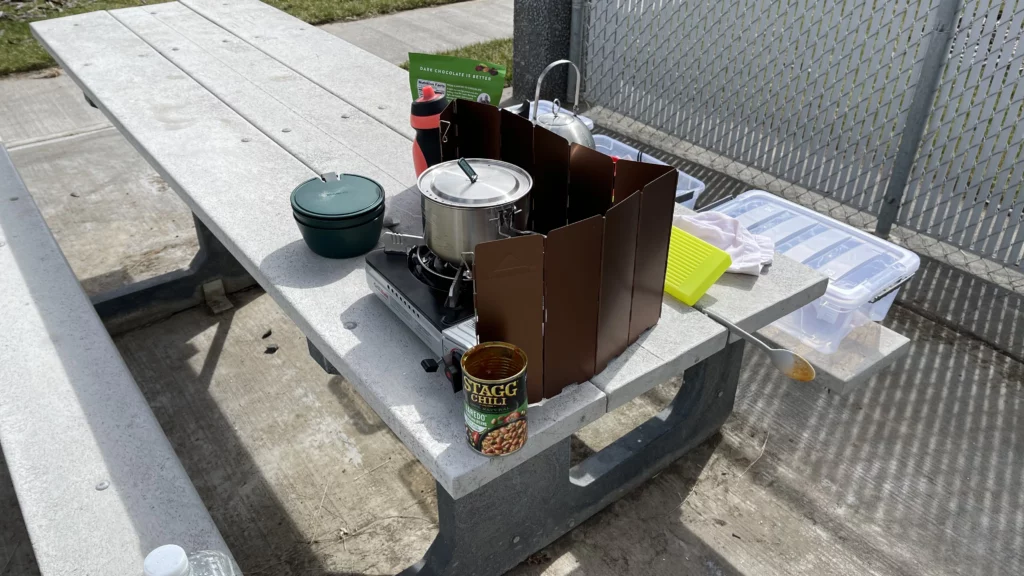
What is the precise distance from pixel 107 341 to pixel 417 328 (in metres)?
1.04

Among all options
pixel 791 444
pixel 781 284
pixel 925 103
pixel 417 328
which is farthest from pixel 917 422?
pixel 417 328

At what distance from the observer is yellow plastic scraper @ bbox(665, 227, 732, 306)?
1820 mm

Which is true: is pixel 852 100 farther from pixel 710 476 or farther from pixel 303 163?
pixel 303 163

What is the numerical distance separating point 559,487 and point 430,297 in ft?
2.66

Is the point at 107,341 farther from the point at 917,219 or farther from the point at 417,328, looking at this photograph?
the point at 917,219

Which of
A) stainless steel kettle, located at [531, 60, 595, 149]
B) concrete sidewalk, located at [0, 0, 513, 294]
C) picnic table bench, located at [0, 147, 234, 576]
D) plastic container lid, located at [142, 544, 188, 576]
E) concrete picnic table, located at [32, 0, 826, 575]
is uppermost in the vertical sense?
stainless steel kettle, located at [531, 60, 595, 149]

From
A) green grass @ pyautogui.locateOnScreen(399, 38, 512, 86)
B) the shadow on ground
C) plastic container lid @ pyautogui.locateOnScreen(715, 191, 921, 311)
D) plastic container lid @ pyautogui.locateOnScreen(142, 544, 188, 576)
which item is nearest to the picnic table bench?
plastic container lid @ pyautogui.locateOnScreen(142, 544, 188, 576)

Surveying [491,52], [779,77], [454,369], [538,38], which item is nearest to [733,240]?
[454,369]

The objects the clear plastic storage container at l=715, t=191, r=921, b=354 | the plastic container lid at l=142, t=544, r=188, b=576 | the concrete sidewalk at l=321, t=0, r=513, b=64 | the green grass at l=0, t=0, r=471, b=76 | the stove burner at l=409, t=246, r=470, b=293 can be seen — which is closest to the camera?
A: the plastic container lid at l=142, t=544, r=188, b=576

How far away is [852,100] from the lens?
3.79m

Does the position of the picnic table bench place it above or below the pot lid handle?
below

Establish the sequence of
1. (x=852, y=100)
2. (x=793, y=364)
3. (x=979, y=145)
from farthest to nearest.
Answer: (x=852, y=100) → (x=979, y=145) → (x=793, y=364)

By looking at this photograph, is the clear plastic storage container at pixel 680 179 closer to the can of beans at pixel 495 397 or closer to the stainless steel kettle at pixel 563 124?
the stainless steel kettle at pixel 563 124

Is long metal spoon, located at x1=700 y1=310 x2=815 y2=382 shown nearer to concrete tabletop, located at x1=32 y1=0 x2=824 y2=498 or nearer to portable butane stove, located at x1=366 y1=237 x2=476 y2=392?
concrete tabletop, located at x1=32 y1=0 x2=824 y2=498
